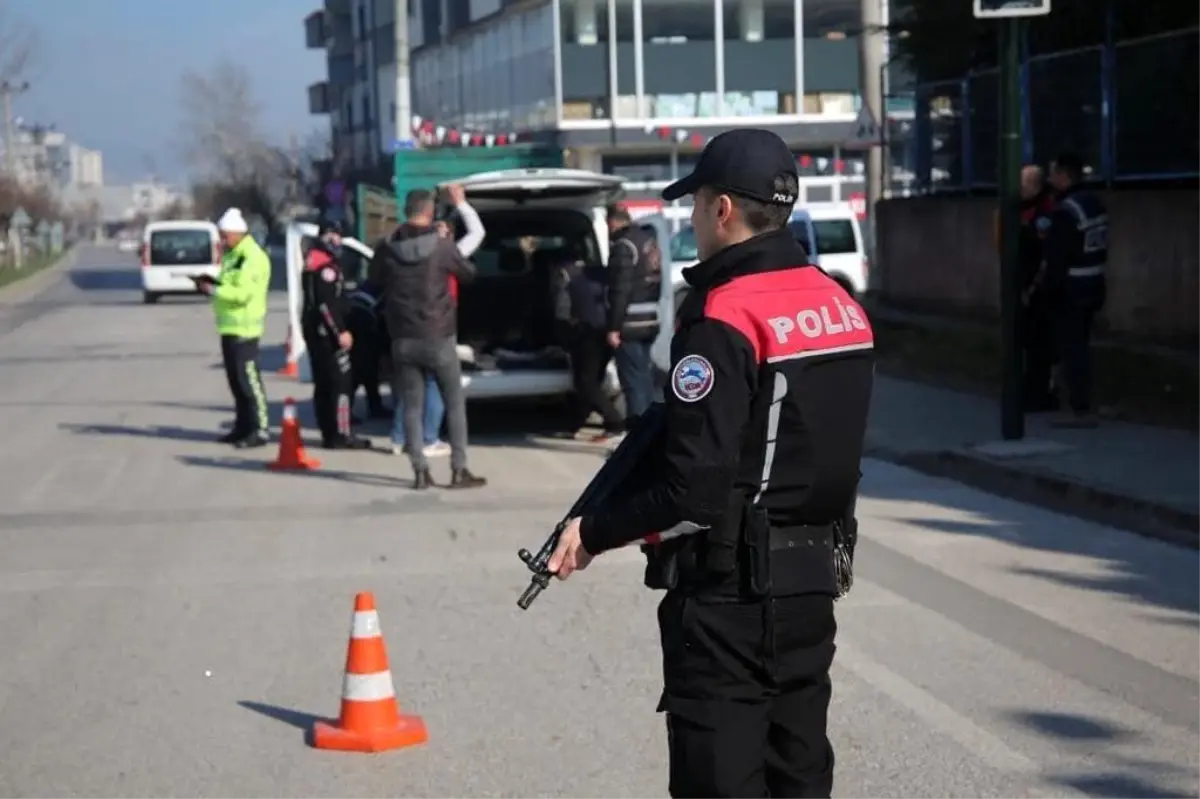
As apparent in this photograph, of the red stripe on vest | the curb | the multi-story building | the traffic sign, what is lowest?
the curb

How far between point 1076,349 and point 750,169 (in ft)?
31.6

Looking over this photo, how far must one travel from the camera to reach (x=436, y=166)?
21.5m

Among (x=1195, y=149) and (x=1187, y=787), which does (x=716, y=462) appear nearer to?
(x=1187, y=787)

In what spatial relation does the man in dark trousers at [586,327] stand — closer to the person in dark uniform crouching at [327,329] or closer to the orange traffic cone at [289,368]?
the person in dark uniform crouching at [327,329]

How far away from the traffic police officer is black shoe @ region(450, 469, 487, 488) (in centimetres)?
306

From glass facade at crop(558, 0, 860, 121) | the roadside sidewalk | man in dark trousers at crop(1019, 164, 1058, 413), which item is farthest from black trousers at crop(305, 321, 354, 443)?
glass facade at crop(558, 0, 860, 121)

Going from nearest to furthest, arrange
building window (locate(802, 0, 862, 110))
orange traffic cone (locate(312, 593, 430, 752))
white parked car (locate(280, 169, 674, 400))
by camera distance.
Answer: orange traffic cone (locate(312, 593, 430, 752))
white parked car (locate(280, 169, 674, 400))
building window (locate(802, 0, 862, 110))

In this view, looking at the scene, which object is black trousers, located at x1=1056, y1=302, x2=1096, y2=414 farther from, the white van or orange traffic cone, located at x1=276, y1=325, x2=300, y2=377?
the white van

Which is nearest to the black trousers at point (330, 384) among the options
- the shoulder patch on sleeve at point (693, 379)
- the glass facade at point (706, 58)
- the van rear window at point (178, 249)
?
the shoulder patch on sleeve at point (693, 379)

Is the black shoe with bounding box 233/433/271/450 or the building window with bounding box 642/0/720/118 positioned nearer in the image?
the black shoe with bounding box 233/433/271/450

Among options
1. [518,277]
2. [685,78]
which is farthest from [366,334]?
[685,78]

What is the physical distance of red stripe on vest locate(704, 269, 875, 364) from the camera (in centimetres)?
384

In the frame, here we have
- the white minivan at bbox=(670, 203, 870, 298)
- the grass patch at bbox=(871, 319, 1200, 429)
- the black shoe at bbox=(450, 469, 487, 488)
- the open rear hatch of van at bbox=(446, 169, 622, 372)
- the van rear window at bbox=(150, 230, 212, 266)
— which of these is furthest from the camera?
the van rear window at bbox=(150, 230, 212, 266)

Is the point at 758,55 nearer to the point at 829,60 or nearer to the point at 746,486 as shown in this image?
the point at 829,60
